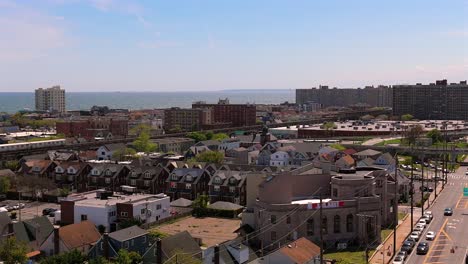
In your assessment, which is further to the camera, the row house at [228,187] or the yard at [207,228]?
the row house at [228,187]

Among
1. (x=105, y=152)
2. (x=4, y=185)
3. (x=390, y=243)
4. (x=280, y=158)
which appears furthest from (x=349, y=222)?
(x=105, y=152)

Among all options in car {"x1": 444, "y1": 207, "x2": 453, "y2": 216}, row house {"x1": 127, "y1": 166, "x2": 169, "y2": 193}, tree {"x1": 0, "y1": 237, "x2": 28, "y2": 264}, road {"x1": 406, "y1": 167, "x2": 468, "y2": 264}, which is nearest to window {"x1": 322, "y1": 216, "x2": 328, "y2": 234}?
road {"x1": 406, "y1": 167, "x2": 468, "y2": 264}

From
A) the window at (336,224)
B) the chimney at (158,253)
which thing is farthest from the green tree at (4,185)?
the window at (336,224)

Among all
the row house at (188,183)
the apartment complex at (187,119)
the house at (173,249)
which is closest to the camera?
the house at (173,249)

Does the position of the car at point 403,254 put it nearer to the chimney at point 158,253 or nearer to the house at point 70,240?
the chimney at point 158,253

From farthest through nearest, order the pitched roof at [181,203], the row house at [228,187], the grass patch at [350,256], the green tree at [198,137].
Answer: the green tree at [198,137]
the row house at [228,187]
the pitched roof at [181,203]
the grass patch at [350,256]

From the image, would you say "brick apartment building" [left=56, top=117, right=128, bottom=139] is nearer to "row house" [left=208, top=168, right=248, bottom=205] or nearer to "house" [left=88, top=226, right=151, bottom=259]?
"row house" [left=208, top=168, right=248, bottom=205]
